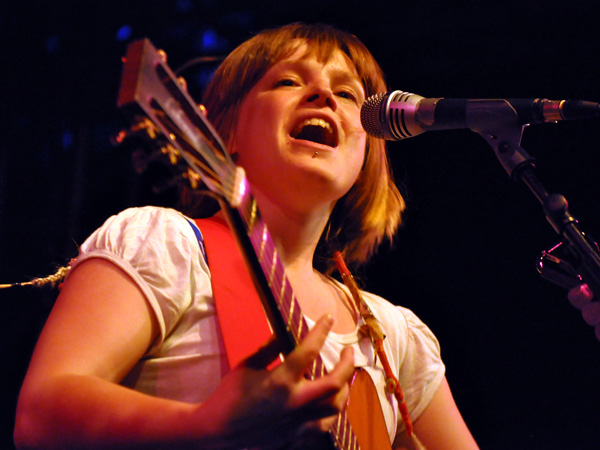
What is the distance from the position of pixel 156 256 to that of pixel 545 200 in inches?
30.7

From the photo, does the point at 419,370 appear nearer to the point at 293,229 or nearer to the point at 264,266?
the point at 293,229

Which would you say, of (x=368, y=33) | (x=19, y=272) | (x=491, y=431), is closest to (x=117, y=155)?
(x=19, y=272)

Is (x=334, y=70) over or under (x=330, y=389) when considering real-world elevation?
over

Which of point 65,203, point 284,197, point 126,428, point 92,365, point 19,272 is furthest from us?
point 65,203

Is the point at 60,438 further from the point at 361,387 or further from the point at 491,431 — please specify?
the point at 491,431

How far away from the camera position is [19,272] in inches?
76.2

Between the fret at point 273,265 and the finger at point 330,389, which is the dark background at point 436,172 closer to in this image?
the fret at point 273,265

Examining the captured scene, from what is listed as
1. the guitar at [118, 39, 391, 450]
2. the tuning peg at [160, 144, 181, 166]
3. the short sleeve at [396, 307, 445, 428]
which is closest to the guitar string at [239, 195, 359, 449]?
the guitar at [118, 39, 391, 450]

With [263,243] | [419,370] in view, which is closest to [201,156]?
[263,243]

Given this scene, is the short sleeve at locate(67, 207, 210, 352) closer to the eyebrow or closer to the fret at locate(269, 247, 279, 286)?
the fret at locate(269, 247, 279, 286)

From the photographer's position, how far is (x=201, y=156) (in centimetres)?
79

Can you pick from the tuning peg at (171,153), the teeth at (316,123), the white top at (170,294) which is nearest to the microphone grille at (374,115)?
the teeth at (316,123)

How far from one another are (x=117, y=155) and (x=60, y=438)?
152cm

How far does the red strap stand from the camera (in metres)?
1.15
